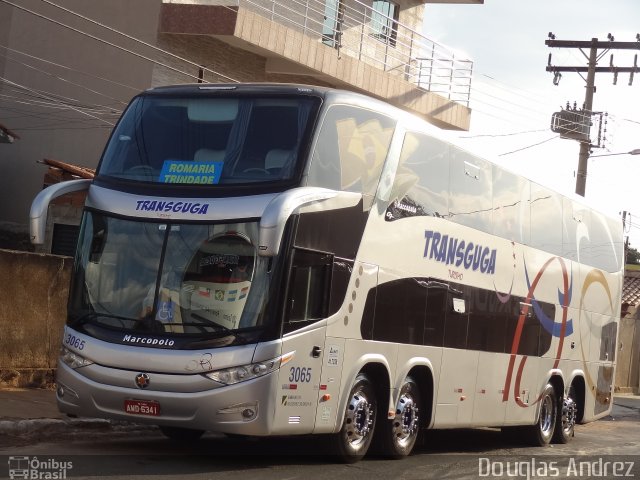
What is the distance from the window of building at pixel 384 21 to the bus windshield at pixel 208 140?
16.6 m

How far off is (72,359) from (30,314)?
4711 mm

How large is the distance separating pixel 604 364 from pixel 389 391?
28.8 feet

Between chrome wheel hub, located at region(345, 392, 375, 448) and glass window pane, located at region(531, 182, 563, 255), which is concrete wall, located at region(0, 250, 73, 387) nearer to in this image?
chrome wheel hub, located at region(345, 392, 375, 448)

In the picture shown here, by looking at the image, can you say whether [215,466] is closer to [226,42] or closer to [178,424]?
[178,424]

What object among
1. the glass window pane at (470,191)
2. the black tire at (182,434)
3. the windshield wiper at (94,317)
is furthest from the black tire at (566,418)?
the windshield wiper at (94,317)

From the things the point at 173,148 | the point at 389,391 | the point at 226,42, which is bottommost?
the point at 389,391

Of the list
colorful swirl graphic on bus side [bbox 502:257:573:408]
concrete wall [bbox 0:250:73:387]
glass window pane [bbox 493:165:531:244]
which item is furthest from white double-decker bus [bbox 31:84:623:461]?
concrete wall [bbox 0:250:73:387]

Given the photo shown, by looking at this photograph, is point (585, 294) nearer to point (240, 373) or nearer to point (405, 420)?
point (405, 420)

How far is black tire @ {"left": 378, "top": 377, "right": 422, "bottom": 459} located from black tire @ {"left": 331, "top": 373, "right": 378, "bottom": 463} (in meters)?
0.41

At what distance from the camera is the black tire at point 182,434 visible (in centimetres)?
1335

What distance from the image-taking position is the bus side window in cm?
1116

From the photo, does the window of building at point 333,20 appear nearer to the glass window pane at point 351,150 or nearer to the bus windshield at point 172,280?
the glass window pane at point 351,150

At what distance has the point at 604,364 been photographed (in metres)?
20.5

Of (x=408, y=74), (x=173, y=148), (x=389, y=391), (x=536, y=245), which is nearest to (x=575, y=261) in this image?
(x=536, y=245)
